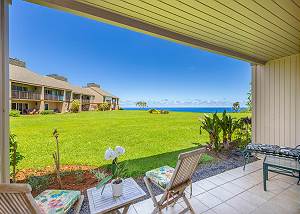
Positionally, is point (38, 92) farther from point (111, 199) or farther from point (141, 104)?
point (141, 104)

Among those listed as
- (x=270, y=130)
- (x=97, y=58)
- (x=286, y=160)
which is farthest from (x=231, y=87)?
(x=286, y=160)

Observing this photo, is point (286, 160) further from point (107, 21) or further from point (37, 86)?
point (37, 86)

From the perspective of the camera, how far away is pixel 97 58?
15.7 meters

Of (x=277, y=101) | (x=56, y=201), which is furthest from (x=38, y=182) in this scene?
(x=277, y=101)

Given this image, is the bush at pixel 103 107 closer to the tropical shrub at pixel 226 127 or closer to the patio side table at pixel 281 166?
the tropical shrub at pixel 226 127

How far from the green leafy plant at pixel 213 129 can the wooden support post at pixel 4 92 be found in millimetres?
4830

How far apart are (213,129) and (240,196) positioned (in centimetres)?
253

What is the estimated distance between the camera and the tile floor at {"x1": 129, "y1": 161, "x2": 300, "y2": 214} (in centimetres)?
245

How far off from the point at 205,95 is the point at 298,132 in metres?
21.8

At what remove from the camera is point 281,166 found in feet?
9.70

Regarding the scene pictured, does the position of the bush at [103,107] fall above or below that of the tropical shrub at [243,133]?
above

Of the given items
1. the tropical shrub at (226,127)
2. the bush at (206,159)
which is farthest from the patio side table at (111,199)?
the tropical shrub at (226,127)

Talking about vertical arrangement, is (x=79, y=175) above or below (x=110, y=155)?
below

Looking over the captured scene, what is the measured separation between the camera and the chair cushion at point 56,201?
5.59 feet
